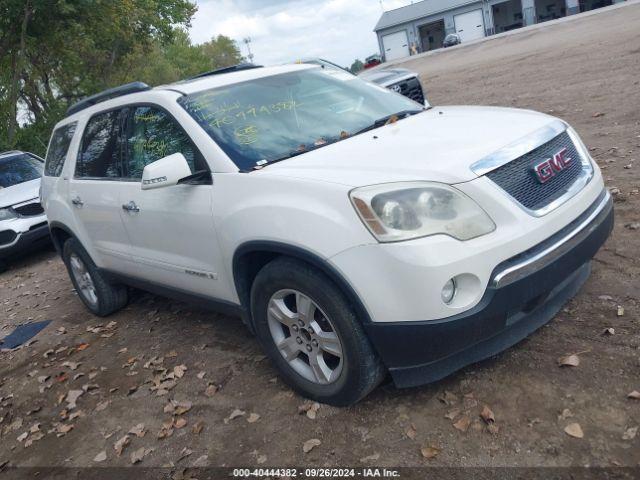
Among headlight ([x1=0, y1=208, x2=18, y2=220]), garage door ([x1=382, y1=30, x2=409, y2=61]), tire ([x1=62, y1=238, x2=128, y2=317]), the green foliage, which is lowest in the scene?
garage door ([x1=382, y1=30, x2=409, y2=61])

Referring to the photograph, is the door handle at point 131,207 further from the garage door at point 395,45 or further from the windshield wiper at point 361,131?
the garage door at point 395,45

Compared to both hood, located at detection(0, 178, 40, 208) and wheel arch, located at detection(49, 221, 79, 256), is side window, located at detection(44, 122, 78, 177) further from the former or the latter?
hood, located at detection(0, 178, 40, 208)

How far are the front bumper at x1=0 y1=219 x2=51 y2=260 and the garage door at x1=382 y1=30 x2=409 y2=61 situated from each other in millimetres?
63026

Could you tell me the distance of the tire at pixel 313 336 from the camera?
9.60ft

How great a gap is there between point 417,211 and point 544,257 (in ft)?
2.27

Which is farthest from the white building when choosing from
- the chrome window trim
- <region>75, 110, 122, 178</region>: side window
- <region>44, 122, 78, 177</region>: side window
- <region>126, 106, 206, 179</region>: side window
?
the chrome window trim

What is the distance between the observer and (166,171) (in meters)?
3.39

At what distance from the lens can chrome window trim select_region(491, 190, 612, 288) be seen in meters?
2.78

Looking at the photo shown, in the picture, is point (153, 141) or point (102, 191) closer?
point (153, 141)

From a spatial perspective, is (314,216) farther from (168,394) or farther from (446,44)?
(446,44)

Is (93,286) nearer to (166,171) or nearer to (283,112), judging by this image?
(166,171)

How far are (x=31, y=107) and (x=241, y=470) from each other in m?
30.1

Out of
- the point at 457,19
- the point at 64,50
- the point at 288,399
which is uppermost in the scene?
the point at 64,50

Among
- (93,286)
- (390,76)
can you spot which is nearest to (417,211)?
(93,286)
